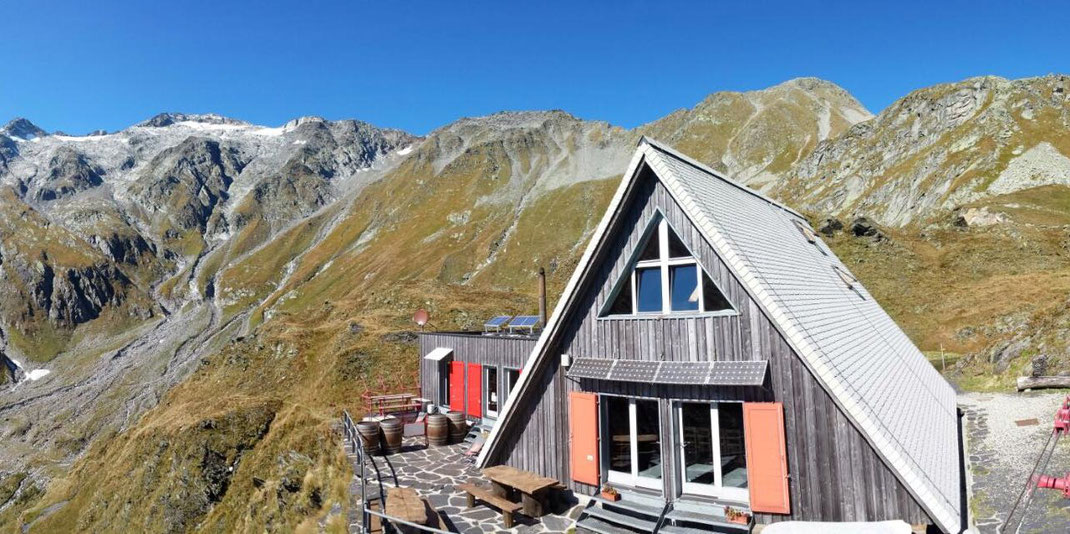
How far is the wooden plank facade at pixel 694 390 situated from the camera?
909cm

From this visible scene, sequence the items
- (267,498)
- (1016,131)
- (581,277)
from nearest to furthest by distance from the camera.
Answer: (581,277), (267,498), (1016,131)

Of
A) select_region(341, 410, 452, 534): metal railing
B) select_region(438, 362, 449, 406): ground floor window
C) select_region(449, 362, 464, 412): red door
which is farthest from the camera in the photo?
select_region(438, 362, 449, 406): ground floor window

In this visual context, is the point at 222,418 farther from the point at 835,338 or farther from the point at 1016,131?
the point at 1016,131

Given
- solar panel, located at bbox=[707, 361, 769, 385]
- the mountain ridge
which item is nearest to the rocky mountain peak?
the mountain ridge

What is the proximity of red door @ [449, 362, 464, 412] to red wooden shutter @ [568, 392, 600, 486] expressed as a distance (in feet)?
37.9

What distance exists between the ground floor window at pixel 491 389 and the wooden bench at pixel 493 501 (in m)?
7.75

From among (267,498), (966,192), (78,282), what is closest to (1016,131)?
(966,192)

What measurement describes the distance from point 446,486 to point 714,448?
8.24m

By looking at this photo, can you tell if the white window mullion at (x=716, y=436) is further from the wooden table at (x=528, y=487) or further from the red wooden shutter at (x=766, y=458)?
the wooden table at (x=528, y=487)

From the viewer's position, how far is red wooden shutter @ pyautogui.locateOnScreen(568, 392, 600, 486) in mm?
11945

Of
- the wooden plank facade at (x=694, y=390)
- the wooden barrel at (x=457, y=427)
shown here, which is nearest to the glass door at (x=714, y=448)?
the wooden plank facade at (x=694, y=390)

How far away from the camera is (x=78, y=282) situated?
191625 millimetres

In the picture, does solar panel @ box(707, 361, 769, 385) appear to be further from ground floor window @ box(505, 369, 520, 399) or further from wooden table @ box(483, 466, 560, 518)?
ground floor window @ box(505, 369, 520, 399)

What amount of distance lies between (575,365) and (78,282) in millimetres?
243634
